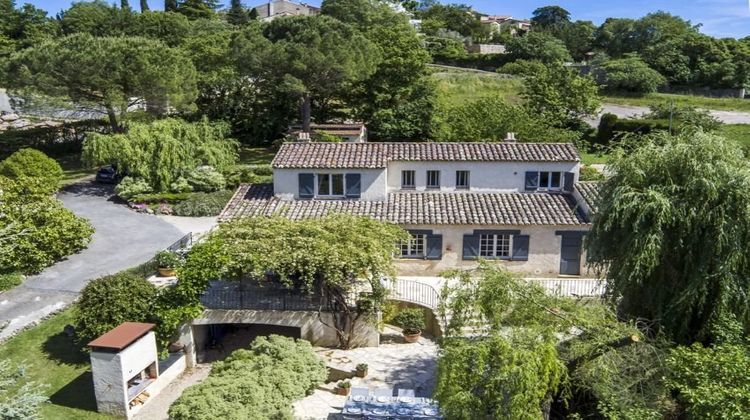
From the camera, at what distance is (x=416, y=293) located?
23.8m

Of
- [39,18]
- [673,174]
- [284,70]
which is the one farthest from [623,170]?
[39,18]

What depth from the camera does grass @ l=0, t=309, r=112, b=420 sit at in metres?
18.5

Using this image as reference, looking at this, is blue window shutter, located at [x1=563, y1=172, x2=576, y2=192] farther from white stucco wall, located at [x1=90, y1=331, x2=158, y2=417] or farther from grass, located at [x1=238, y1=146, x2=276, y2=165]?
grass, located at [x1=238, y1=146, x2=276, y2=165]

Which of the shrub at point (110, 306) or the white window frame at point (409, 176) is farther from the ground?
the white window frame at point (409, 176)

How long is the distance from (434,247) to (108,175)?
27129 mm

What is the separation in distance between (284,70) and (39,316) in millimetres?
28990

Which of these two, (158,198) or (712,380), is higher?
(158,198)

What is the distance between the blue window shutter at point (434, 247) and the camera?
26281 mm

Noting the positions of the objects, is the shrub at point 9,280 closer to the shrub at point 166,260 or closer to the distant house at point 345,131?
the shrub at point 166,260

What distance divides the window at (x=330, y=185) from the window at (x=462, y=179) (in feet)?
19.1

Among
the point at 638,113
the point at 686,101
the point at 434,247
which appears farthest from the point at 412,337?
the point at 686,101

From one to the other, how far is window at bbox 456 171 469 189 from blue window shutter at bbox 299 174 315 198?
719 cm

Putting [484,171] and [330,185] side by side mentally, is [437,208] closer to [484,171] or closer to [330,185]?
[484,171]

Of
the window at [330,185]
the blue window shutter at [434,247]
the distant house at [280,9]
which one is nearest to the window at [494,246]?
the blue window shutter at [434,247]
